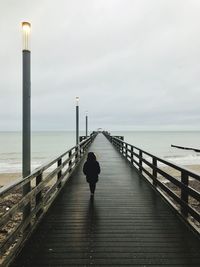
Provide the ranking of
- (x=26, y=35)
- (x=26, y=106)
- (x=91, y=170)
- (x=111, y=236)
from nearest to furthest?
(x=111, y=236) → (x=26, y=106) → (x=26, y=35) → (x=91, y=170)

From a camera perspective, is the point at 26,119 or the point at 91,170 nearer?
the point at 26,119

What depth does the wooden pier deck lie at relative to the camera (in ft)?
13.5

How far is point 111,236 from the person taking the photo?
5031mm

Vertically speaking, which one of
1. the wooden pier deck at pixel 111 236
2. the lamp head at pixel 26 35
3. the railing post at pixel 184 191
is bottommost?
the wooden pier deck at pixel 111 236

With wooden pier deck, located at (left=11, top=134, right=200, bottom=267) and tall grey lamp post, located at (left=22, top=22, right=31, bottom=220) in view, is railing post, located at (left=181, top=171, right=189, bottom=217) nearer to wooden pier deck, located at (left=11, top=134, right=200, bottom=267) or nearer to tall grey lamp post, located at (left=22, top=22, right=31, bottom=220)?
wooden pier deck, located at (left=11, top=134, right=200, bottom=267)

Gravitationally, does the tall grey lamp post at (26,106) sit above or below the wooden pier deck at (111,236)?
above

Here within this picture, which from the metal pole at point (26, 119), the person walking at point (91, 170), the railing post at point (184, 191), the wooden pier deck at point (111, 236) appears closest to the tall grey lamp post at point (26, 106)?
the metal pole at point (26, 119)

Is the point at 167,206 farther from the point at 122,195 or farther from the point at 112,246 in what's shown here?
the point at 112,246

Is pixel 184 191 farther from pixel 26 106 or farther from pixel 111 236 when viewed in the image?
pixel 26 106

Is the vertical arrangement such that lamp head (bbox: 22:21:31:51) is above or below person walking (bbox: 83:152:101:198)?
above

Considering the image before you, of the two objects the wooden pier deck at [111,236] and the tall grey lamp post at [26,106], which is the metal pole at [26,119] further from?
the wooden pier deck at [111,236]

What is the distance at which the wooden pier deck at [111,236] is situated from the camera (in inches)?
163

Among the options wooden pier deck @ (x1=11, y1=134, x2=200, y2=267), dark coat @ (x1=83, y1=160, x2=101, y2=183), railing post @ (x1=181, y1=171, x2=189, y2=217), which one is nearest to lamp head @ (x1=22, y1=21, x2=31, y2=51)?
wooden pier deck @ (x1=11, y1=134, x2=200, y2=267)

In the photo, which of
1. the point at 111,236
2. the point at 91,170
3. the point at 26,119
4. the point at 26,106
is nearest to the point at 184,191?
the point at 111,236
